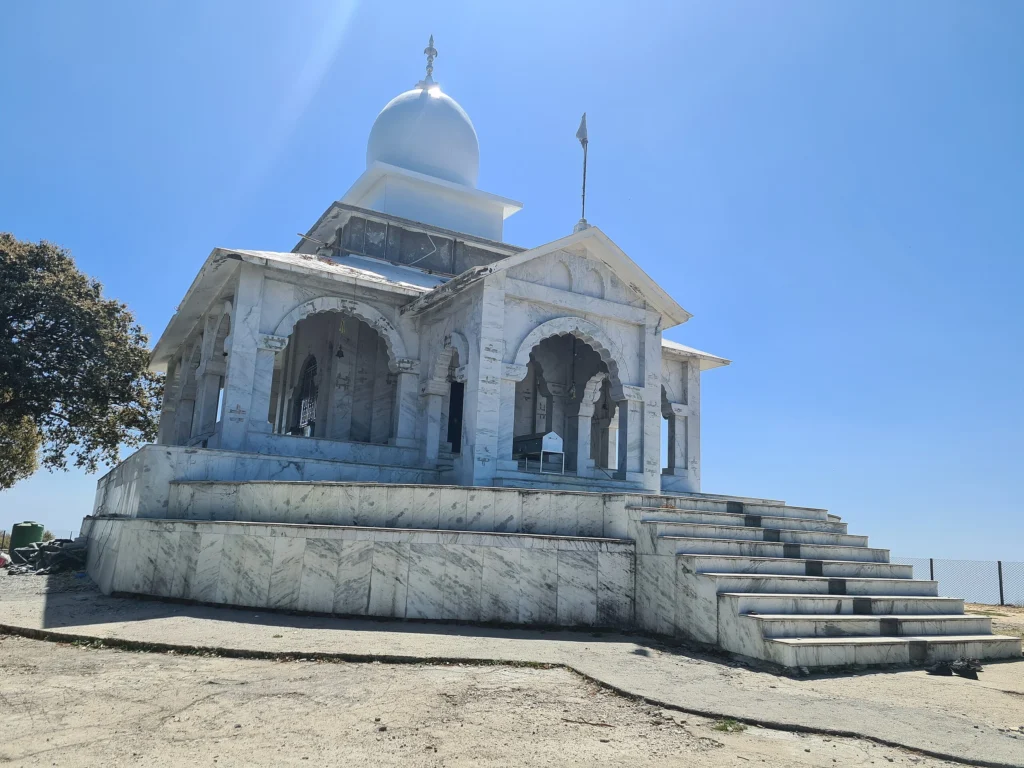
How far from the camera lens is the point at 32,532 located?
69.7 feet

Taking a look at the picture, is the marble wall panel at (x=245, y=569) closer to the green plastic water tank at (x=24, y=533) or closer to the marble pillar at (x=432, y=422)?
the marble pillar at (x=432, y=422)

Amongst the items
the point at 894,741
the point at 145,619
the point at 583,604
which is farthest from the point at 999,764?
the point at 145,619

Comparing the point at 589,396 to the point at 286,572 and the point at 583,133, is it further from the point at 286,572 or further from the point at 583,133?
the point at 286,572

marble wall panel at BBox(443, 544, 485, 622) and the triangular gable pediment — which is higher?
the triangular gable pediment

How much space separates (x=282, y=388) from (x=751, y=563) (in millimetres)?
17691

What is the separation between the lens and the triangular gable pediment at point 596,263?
15.9m

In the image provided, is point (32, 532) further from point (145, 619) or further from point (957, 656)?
point (957, 656)

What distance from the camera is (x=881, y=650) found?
28.4 ft

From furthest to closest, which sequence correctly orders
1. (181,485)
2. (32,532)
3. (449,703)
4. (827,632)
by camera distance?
(32,532)
(181,485)
(827,632)
(449,703)

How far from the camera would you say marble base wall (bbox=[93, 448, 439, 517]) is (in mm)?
12812

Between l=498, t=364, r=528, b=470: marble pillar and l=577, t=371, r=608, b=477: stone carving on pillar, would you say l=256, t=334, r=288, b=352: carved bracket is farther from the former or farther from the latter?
l=577, t=371, r=608, b=477: stone carving on pillar

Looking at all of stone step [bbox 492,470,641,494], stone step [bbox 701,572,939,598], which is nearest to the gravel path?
stone step [bbox 701,572,939,598]

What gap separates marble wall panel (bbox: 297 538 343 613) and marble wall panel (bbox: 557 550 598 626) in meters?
2.99

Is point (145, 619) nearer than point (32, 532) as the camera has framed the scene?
Yes
